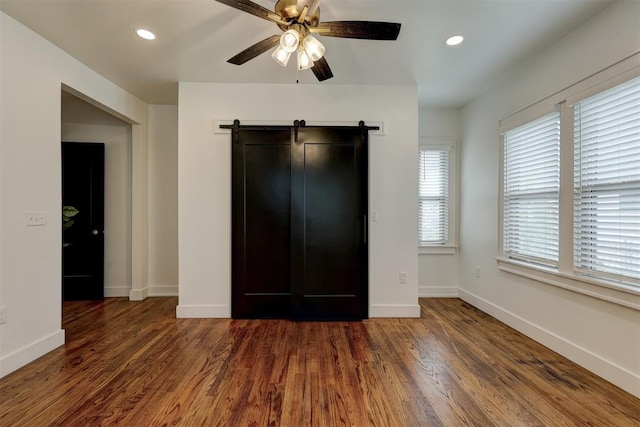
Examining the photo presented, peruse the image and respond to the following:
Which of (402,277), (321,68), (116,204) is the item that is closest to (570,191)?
(402,277)

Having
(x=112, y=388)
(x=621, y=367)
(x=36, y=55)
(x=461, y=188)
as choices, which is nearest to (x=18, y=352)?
(x=112, y=388)

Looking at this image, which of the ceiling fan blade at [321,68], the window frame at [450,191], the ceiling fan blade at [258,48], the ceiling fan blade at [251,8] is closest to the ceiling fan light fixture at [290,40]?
the ceiling fan blade at [251,8]

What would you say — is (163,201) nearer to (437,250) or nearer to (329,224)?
(329,224)

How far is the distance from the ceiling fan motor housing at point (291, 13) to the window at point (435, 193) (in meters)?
2.84

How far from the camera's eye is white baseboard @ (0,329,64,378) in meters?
2.13

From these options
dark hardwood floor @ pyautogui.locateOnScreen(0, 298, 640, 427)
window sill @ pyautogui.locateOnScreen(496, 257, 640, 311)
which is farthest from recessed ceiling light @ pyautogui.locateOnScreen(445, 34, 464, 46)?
dark hardwood floor @ pyautogui.locateOnScreen(0, 298, 640, 427)

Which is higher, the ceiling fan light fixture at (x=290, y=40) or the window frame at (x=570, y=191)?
the ceiling fan light fixture at (x=290, y=40)

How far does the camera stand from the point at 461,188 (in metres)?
4.10

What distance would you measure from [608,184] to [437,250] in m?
2.22

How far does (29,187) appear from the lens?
7.66 feet

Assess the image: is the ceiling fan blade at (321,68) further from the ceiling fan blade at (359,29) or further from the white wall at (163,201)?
the white wall at (163,201)

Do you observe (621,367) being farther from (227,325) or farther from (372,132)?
(227,325)

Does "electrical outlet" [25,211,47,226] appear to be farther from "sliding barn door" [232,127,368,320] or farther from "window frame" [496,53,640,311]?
"window frame" [496,53,640,311]

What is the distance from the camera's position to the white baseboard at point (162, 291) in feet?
13.5
